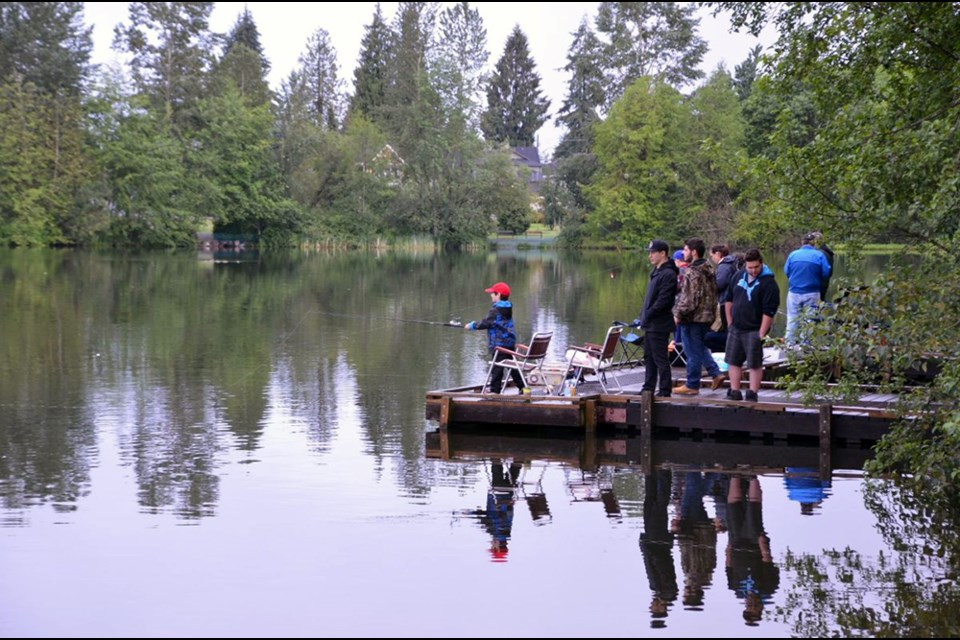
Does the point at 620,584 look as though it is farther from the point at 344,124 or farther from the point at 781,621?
the point at 344,124

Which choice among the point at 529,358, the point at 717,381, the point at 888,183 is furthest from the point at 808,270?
the point at 888,183

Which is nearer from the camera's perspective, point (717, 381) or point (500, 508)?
point (500, 508)

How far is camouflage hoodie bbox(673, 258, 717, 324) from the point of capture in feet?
43.1

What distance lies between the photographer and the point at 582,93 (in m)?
78.6

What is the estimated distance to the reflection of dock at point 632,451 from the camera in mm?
11961

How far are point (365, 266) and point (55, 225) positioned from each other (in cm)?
2106

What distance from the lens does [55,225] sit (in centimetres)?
6494

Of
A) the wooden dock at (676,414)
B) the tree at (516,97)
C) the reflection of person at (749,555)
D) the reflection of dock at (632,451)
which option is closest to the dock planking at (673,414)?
the wooden dock at (676,414)

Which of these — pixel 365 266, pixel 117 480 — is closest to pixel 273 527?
pixel 117 480

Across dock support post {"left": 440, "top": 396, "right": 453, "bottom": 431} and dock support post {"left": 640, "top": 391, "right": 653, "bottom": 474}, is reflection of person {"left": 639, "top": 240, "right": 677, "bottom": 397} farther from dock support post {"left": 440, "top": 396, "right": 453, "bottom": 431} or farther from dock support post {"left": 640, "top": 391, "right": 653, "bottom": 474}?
dock support post {"left": 440, "top": 396, "right": 453, "bottom": 431}

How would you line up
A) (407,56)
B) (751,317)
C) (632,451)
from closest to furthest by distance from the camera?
(632,451) < (751,317) < (407,56)

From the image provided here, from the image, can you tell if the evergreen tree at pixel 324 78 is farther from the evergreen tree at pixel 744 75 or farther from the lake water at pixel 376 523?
the lake water at pixel 376 523

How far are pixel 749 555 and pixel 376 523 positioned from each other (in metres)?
2.69

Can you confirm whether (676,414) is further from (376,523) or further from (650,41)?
(650,41)
